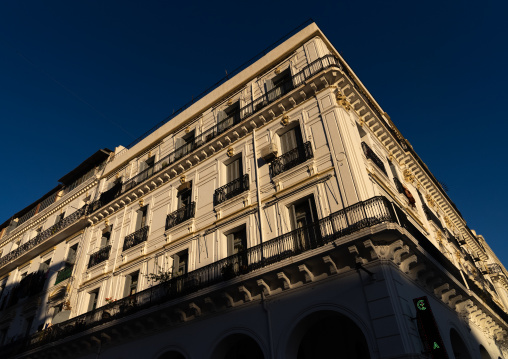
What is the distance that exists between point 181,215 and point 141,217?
4.04 metres

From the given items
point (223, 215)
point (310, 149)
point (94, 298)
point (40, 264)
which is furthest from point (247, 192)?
point (40, 264)

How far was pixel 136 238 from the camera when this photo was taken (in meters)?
18.7

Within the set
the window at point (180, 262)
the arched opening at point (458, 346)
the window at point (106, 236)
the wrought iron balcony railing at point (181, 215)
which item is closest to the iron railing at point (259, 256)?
the window at point (180, 262)

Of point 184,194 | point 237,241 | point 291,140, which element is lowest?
point 237,241

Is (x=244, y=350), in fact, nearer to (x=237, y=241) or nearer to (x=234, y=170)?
(x=237, y=241)

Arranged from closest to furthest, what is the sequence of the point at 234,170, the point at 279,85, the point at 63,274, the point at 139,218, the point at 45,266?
the point at 234,170, the point at 279,85, the point at 139,218, the point at 63,274, the point at 45,266

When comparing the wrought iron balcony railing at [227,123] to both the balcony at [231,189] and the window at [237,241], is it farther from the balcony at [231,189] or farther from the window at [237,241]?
the window at [237,241]

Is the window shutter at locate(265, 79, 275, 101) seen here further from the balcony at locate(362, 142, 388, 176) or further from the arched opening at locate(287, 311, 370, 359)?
the arched opening at locate(287, 311, 370, 359)

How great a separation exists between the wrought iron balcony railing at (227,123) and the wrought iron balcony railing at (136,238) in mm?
3454

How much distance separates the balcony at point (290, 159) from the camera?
557 inches

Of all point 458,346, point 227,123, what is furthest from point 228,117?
point 458,346

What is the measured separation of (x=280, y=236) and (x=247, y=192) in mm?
3208

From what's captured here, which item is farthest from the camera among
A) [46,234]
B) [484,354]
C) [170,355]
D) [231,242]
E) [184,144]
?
[46,234]

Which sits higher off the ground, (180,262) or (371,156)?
(371,156)
